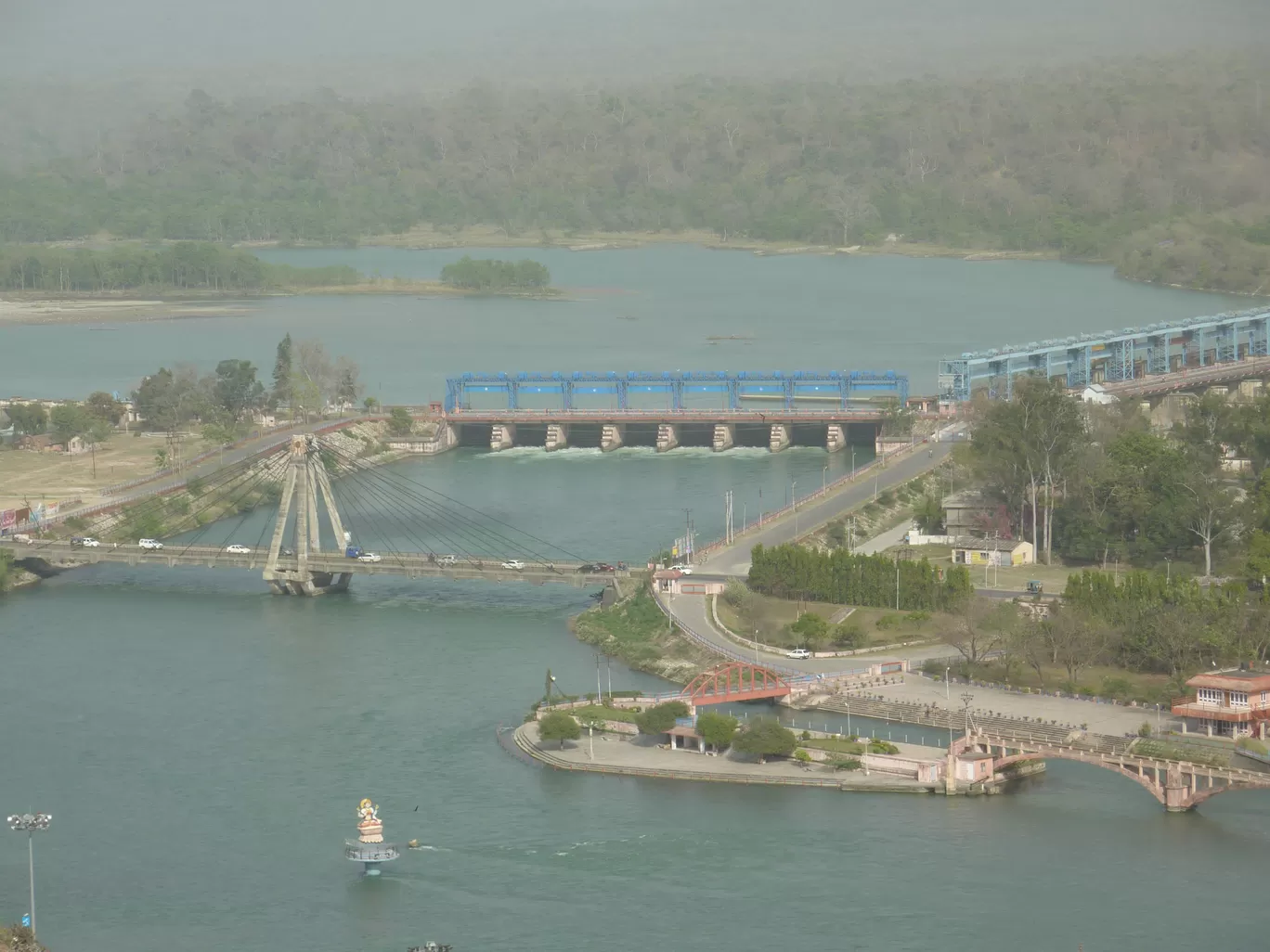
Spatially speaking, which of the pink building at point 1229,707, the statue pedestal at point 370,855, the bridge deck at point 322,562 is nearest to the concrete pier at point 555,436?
the bridge deck at point 322,562

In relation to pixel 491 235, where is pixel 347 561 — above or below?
below

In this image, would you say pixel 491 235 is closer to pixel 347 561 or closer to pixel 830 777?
pixel 347 561

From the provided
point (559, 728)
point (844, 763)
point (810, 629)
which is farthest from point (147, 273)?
point (844, 763)

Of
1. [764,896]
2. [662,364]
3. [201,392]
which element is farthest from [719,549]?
[662,364]

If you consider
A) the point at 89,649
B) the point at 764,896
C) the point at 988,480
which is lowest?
the point at 764,896

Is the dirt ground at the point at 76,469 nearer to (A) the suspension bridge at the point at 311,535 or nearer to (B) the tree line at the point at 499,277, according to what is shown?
(A) the suspension bridge at the point at 311,535

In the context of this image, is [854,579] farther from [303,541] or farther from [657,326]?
→ [657,326]

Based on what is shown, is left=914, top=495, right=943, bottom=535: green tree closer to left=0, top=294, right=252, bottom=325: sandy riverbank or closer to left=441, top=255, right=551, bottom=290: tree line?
left=0, top=294, right=252, bottom=325: sandy riverbank
